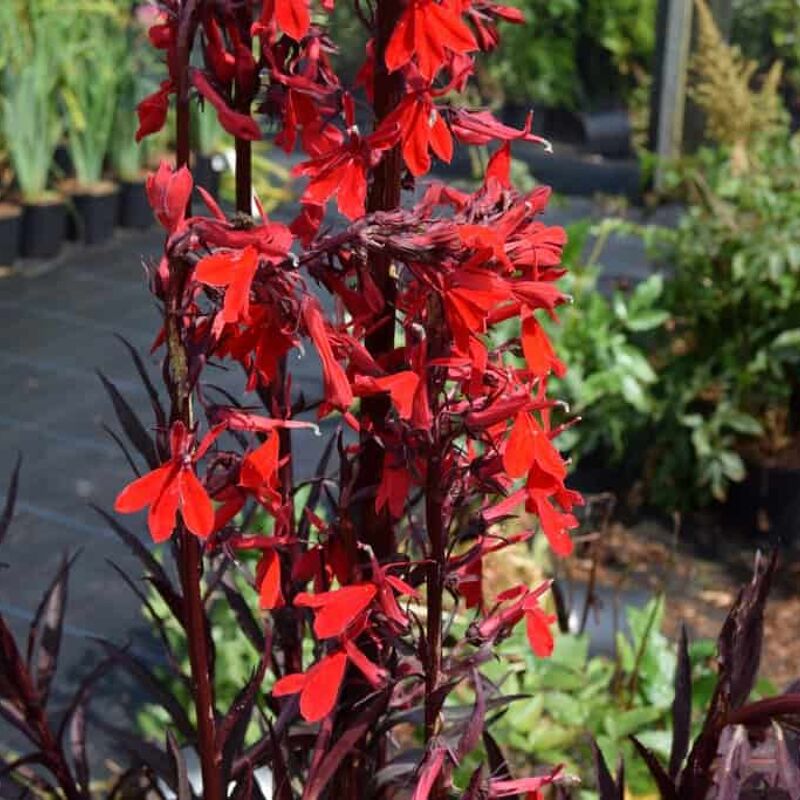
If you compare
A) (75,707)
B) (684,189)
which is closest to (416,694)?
(75,707)

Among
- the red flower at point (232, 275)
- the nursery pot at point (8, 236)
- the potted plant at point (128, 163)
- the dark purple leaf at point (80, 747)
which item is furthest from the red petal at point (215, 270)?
the potted plant at point (128, 163)

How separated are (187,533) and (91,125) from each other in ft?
13.1

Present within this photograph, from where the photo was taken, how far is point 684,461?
9.26 feet

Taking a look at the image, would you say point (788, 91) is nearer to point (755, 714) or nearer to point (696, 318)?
point (696, 318)

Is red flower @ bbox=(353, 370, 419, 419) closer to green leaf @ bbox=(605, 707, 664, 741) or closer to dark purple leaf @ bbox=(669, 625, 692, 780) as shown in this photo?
dark purple leaf @ bbox=(669, 625, 692, 780)

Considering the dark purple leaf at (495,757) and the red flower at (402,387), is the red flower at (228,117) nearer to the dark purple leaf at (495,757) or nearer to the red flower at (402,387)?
the red flower at (402,387)

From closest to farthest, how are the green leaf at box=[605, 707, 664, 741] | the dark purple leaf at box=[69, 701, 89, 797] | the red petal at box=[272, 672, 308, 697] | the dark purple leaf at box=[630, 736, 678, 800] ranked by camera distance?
the red petal at box=[272, 672, 308, 697] < the dark purple leaf at box=[630, 736, 678, 800] < the dark purple leaf at box=[69, 701, 89, 797] < the green leaf at box=[605, 707, 664, 741]

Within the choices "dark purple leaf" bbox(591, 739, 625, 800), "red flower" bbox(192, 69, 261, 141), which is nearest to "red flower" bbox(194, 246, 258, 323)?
"red flower" bbox(192, 69, 261, 141)

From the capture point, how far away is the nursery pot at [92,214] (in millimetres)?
4516

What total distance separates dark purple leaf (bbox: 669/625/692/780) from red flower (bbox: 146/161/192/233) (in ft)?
1.79

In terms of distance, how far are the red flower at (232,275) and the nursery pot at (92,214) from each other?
3.97 m

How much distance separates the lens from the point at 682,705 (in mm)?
1046

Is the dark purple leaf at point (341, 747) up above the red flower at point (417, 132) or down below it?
below

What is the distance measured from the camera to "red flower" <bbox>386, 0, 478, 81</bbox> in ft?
2.36
